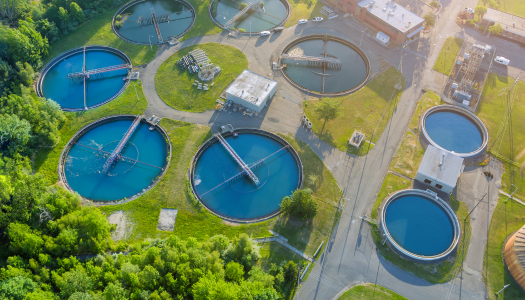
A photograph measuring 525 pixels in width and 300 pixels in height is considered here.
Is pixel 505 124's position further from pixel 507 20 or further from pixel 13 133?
pixel 13 133

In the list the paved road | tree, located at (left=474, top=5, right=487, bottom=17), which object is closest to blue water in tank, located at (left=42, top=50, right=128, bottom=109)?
the paved road

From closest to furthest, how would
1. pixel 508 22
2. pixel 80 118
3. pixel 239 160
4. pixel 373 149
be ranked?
pixel 239 160, pixel 373 149, pixel 80 118, pixel 508 22

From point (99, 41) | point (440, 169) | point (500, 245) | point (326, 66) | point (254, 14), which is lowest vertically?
point (500, 245)

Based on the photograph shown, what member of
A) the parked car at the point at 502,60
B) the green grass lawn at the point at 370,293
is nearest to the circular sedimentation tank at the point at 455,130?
the parked car at the point at 502,60

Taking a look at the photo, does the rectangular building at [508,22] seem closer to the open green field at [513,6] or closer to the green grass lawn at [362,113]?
the open green field at [513,6]

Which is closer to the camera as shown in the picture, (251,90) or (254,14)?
(251,90)

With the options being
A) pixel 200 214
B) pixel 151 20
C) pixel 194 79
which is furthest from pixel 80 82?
pixel 200 214

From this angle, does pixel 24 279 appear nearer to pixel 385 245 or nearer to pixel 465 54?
pixel 385 245
